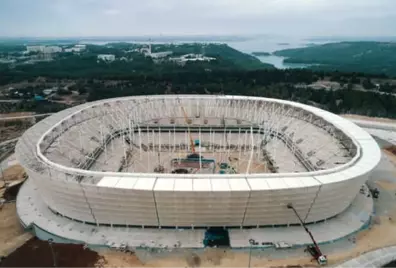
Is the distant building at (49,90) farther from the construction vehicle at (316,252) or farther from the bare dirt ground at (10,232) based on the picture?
the construction vehicle at (316,252)

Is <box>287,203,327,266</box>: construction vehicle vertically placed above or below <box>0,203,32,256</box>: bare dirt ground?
above

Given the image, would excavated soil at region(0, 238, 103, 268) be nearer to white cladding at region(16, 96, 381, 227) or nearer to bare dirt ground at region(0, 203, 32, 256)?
bare dirt ground at region(0, 203, 32, 256)

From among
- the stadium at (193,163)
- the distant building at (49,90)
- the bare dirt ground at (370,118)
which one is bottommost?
the bare dirt ground at (370,118)

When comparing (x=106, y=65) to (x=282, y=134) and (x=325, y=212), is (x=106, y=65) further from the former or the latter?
(x=325, y=212)

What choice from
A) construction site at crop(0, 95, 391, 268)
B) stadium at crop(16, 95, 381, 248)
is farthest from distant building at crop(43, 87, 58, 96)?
construction site at crop(0, 95, 391, 268)

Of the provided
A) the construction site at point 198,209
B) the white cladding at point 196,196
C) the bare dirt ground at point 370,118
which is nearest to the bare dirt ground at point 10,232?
the construction site at point 198,209

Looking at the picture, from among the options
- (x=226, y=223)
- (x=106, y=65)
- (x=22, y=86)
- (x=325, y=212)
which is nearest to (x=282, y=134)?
(x=325, y=212)
